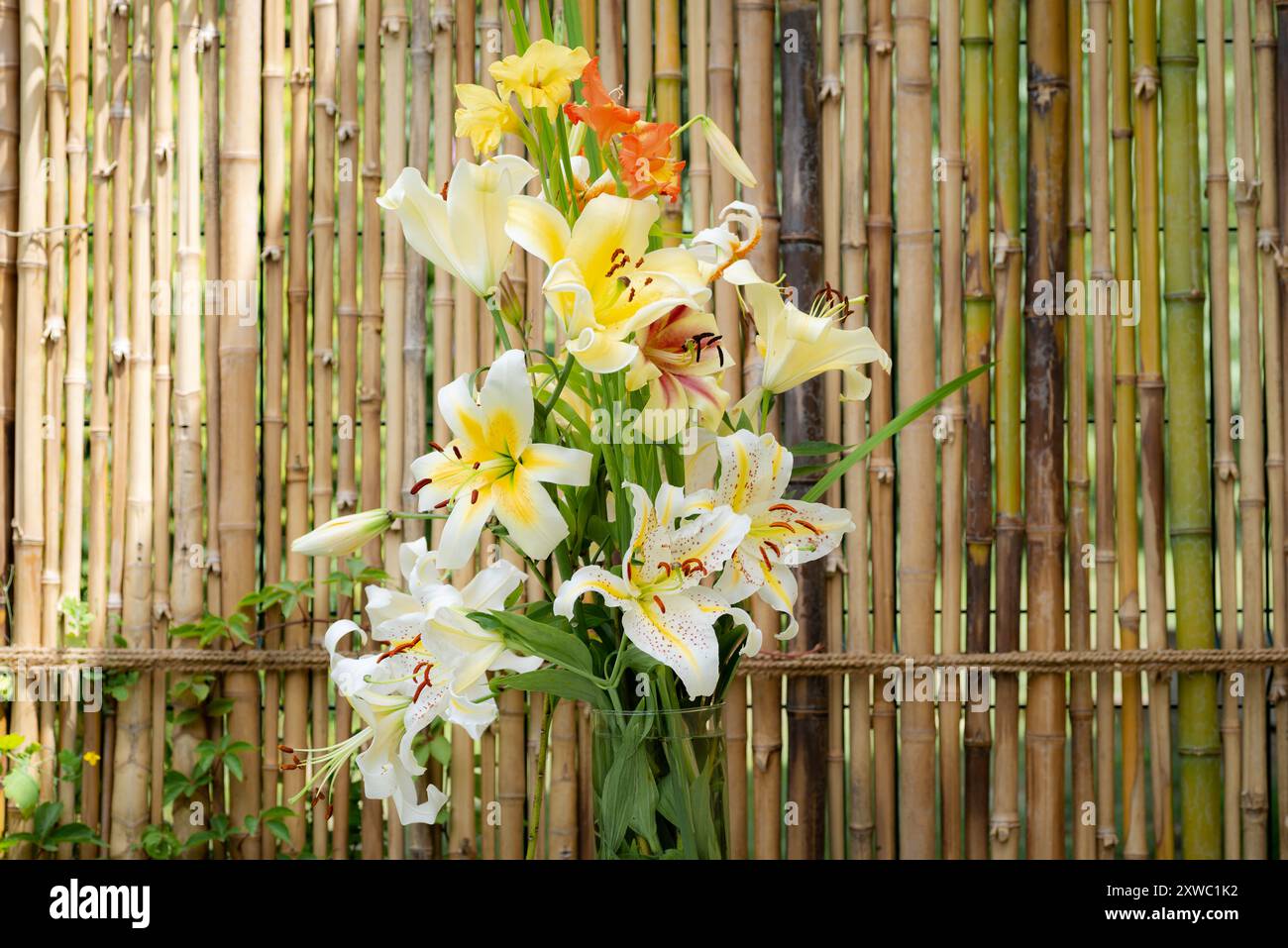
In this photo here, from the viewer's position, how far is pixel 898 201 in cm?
145

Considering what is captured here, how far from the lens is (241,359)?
1.47 m

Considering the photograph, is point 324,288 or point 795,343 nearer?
point 795,343

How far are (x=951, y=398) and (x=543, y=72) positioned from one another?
0.96 metres

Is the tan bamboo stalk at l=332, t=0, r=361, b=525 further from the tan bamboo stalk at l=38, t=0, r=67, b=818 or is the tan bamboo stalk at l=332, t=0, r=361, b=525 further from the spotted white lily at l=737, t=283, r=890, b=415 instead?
the spotted white lily at l=737, t=283, r=890, b=415

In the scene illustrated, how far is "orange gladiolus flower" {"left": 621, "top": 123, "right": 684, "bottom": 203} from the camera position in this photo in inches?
24.5

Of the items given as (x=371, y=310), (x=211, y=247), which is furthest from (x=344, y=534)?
(x=211, y=247)

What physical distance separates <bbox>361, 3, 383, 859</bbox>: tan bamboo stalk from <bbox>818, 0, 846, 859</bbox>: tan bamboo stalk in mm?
598

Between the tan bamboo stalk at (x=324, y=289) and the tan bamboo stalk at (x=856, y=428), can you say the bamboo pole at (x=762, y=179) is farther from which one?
the tan bamboo stalk at (x=324, y=289)

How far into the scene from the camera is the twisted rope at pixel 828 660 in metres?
1.40

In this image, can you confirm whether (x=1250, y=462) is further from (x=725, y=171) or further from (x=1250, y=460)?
(x=725, y=171)

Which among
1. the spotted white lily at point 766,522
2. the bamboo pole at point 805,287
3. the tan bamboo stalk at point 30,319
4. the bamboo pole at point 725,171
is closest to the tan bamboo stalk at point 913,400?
the bamboo pole at point 805,287
